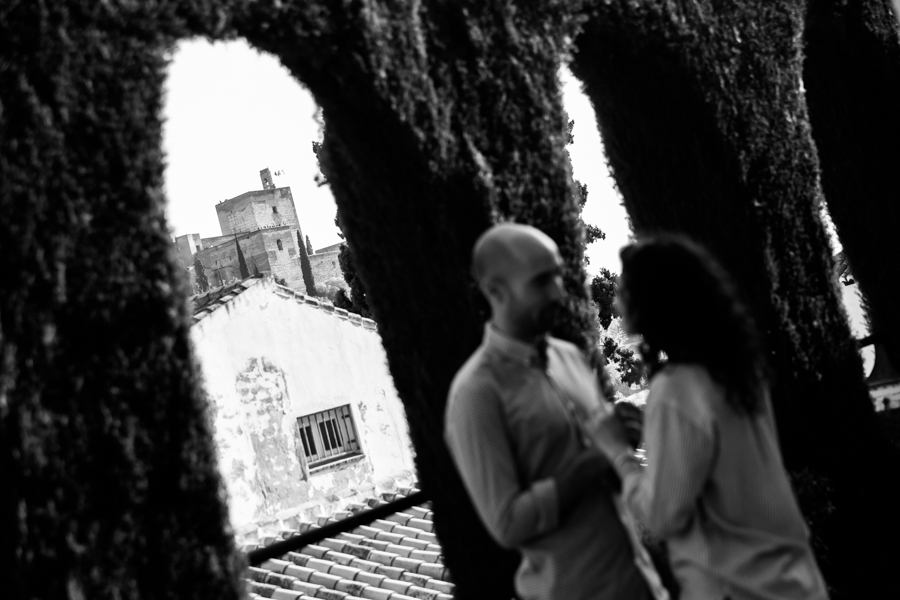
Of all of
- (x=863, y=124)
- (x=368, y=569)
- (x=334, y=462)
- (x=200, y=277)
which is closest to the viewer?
(x=863, y=124)

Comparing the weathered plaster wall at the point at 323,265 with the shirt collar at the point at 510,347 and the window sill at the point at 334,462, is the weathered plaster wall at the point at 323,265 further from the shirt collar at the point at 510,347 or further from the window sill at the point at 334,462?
the shirt collar at the point at 510,347

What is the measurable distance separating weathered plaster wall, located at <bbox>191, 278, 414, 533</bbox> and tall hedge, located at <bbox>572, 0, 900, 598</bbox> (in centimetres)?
1200

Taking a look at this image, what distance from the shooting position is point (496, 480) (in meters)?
2.72

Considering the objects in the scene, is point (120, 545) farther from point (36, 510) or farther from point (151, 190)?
point (151, 190)

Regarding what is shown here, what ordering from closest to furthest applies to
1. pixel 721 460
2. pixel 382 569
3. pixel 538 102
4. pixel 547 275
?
pixel 721 460 → pixel 547 275 → pixel 538 102 → pixel 382 569

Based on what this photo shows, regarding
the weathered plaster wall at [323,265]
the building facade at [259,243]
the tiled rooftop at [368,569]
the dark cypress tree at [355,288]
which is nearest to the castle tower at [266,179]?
the building facade at [259,243]

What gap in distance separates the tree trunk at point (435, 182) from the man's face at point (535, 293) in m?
1.52

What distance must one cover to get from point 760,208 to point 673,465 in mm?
4106

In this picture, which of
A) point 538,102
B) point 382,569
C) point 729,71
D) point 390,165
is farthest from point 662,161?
point 382,569

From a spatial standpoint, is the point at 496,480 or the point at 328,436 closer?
the point at 496,480

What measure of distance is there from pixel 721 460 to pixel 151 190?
226 cm

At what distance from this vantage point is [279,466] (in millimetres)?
19641

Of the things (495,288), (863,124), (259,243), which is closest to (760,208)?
(863,124)

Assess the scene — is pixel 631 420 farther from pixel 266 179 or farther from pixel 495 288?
pixel 266 179
